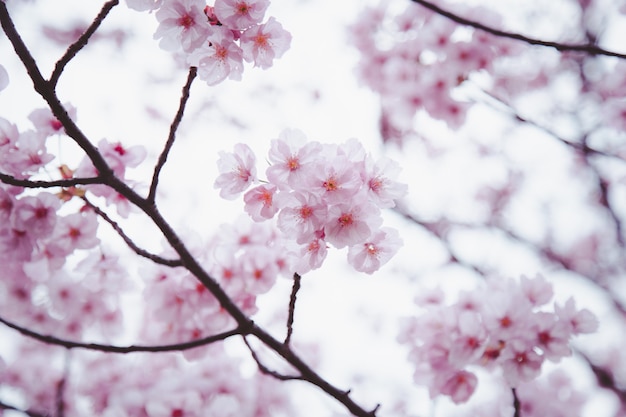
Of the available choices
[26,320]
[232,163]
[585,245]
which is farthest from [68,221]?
[585,245]

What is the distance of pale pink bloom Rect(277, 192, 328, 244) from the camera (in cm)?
167

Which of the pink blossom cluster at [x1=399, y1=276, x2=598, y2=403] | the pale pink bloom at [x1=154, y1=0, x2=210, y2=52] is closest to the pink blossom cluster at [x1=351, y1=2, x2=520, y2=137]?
the pink blossom cluster at [x1=399, y1=276, x2=598, y2=403]

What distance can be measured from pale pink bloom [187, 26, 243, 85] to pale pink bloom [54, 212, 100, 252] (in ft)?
3.18

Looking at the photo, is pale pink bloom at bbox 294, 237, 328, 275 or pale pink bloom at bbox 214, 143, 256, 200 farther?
pale pink bloom at bbox 214, 143, 256, 200

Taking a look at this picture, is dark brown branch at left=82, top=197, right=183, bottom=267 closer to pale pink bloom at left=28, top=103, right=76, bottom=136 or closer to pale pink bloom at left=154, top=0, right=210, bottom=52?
pale pink bloom at left=28, top=103, right=76, bottom=136

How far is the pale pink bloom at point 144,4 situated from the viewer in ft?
5.48

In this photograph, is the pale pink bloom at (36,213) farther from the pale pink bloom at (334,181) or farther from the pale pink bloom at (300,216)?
the pale pink bloom at (334,181)

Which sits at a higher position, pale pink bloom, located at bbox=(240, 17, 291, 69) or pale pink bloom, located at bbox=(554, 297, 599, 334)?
pale pink bloom, located at bbox=(240, 17, 291, 69)

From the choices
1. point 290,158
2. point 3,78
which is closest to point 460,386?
point 290,158

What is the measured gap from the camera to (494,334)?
2.47 meters

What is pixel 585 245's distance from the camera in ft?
27.2

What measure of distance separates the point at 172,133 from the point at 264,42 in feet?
1.50

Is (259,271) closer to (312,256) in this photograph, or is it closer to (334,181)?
(312,256)

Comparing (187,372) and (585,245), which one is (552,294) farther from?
(585,245)
